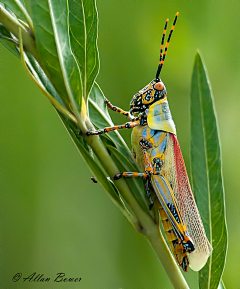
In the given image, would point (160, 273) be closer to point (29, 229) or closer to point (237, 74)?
point (29, 229)

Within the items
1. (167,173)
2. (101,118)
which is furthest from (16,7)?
(167,173)

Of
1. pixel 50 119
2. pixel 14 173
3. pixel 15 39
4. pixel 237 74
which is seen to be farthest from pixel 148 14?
pixel 15 39

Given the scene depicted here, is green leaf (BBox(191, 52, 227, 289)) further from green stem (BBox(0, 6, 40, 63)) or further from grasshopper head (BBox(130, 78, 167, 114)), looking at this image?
grasshopper head (BBox(130, 78, 167, 114))

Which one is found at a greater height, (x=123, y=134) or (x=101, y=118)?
(x=101, y=118)

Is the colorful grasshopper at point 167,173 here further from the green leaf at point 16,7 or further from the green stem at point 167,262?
the green leaf at point 16,7

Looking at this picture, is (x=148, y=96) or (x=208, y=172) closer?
(x=208, y=172)

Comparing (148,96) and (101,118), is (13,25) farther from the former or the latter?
(148,96)
